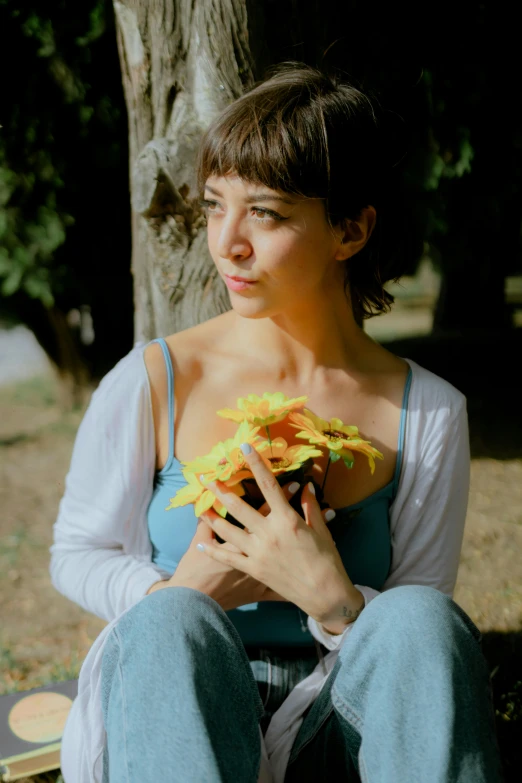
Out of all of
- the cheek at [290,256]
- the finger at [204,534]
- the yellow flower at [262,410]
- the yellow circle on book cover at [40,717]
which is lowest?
the yellow circle on book cover at [40,717]

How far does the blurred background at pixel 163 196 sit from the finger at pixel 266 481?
0.80 metres

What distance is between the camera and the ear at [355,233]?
1.75 meters

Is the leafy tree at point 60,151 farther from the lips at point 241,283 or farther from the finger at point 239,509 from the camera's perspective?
the finger at point 239,509

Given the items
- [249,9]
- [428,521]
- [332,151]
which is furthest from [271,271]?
[249,9]

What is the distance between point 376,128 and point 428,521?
911mm

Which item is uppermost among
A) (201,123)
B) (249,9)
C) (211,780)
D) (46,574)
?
(249,9)

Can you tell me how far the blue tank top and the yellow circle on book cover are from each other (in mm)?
700

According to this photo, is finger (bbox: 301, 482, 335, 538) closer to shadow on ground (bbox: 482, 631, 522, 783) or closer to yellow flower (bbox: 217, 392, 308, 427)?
yellow flower (bbox: 217, 392, 308, 427)

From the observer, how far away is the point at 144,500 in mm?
1773

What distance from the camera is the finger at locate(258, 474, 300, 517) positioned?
5.15ft

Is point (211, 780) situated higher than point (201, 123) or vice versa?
point (201, 123)

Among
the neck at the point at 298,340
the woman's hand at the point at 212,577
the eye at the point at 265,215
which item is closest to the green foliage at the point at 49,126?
the neck at the point at 298,340

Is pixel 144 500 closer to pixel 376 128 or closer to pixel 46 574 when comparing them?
pixel 376 128

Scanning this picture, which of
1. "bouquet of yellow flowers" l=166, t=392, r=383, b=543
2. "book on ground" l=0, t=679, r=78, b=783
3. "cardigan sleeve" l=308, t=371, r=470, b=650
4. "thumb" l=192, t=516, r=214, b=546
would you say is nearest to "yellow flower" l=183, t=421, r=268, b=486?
"bouquet of yellow flowers" l=166, t=392, r=383, b=543
